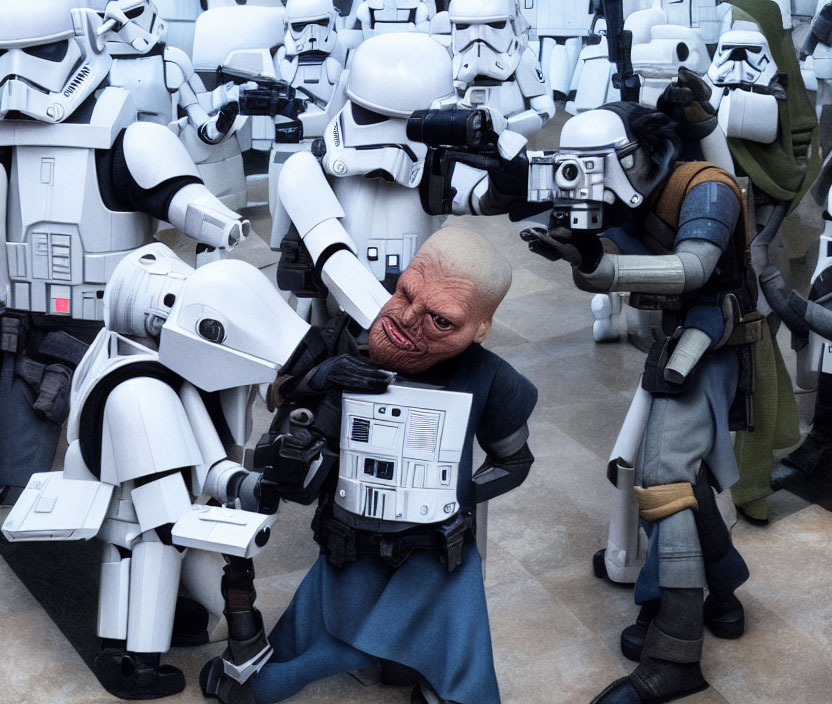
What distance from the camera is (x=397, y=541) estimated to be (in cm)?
311

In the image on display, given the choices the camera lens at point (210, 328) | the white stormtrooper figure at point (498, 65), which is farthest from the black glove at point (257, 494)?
the white stormtrooper figure at point (498, 65)

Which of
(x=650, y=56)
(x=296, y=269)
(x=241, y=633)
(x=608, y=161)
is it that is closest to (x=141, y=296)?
(x=296, y=269)

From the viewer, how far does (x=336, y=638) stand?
3.19 meters

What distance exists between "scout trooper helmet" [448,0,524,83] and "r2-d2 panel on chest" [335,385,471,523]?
10.3 feet

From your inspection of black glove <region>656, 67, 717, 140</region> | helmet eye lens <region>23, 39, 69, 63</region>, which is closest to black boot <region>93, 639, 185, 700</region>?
helmet eye lens <region>23, 39, 69, 63</region>

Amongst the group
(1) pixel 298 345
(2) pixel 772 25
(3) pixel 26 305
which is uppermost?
(2) pixel 772 25

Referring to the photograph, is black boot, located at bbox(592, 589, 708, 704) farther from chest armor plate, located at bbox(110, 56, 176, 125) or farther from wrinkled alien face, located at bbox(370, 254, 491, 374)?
chest armor plate, located at bbox(110, 56, 176, 125)

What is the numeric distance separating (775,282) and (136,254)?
2121 millimetres

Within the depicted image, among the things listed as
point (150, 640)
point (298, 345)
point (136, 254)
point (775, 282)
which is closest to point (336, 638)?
point (150, 640)

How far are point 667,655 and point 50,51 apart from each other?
2.63 m

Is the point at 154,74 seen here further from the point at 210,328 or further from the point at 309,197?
the point at 210,328

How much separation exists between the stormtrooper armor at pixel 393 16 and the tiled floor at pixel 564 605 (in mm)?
2868

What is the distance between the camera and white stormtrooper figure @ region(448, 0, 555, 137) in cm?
571

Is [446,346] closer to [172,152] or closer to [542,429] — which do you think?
[172,152]
